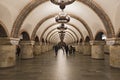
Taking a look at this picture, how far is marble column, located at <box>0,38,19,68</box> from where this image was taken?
1002 centimetres

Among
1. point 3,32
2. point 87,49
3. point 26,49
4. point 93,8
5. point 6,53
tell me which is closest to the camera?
point 3,32

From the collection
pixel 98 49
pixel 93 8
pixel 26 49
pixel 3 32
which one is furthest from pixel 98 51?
pixel 3 32

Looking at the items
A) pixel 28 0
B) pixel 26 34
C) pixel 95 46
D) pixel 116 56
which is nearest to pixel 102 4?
pixel 116 56

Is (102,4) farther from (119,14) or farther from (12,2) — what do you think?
Answer: (12,2)

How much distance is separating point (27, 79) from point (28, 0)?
516 cm

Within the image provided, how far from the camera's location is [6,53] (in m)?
10.2

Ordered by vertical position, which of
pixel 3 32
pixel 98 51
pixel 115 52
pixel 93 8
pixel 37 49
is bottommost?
pixel 98 51

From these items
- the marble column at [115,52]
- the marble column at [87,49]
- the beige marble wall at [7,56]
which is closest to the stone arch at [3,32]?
the beige marble wall at [7,56]

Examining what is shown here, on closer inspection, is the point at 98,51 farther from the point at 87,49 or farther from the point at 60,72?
the point at 60,72

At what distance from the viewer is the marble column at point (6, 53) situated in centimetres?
1002

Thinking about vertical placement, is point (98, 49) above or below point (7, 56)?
above

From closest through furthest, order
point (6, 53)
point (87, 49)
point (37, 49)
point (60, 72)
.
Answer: point (60, 72) < point (6, 53) < point (87, 49) < point (37, 49)

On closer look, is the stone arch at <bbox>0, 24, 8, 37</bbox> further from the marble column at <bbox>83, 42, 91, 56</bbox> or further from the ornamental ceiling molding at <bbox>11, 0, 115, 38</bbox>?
the marble column at <bbox>83, 42, 91, 56</bbox>

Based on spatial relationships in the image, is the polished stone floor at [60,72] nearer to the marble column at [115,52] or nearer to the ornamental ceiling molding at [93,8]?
the marble column at [115,52]
